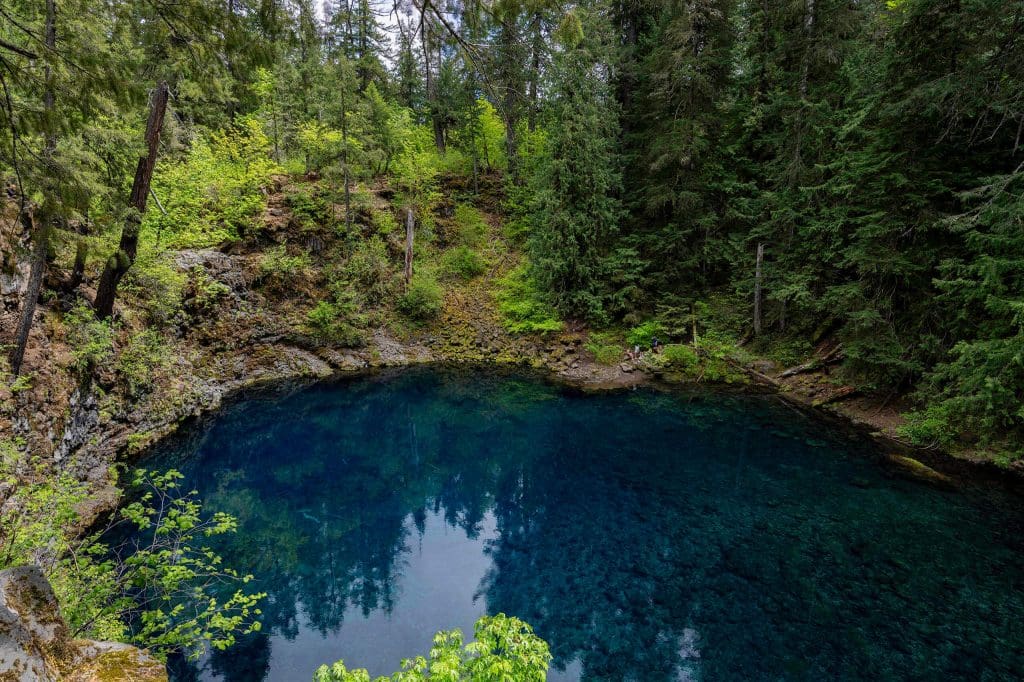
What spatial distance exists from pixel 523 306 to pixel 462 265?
4.51 m

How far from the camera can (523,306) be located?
2164cm

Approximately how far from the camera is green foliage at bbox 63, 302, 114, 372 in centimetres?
987

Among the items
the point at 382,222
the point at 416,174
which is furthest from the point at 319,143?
the point at 416,174

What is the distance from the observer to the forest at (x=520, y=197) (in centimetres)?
421

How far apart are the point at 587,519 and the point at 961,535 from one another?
21.5 ft

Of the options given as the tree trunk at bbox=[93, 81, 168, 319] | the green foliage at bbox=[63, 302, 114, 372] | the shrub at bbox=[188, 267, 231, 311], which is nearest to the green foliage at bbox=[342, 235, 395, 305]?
the shrub at bbox=[188, 267, 231, 311]

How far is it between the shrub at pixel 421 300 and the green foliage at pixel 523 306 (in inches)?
119

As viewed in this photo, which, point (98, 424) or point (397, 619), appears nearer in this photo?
point (397, 619)

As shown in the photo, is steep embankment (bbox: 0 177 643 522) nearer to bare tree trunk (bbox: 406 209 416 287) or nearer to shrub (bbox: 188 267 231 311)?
shrub (bbox: 188 267 231 311)

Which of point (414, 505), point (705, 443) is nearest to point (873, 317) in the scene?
point (705, 443)

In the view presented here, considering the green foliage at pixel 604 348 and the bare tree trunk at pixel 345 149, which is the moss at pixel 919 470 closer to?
the green foliage at pixel 604 348

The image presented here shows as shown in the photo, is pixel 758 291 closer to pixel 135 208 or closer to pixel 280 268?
pixel 135 208

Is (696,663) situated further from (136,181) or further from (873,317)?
(136,181)

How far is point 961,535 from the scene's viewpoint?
837cm
